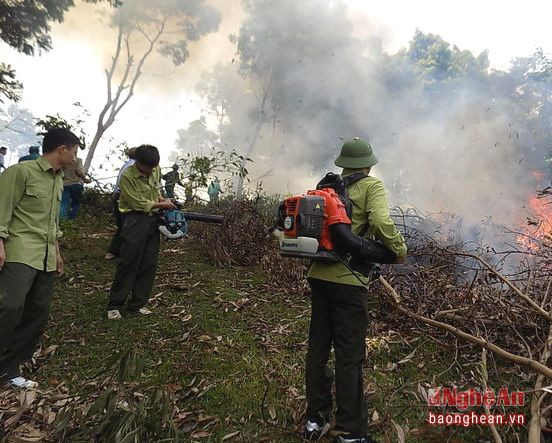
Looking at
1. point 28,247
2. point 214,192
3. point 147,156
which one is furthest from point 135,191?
point 214,192

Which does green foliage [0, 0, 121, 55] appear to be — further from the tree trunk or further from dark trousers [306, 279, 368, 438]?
dark trousers [306, 279, 368, 438]

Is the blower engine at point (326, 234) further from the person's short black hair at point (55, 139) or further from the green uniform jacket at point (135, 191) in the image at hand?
the green uniform jacket at point (135, 191)

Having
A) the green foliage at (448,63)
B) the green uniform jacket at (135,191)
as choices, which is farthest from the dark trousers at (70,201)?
the green foliage at (448,63)

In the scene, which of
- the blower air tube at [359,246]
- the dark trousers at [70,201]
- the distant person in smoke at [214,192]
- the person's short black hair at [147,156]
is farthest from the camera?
the distant person in smoke at [214,192]

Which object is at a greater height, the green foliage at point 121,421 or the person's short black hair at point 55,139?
the person's short black hair at point 55,139

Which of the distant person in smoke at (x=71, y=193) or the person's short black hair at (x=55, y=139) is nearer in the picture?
the person's short black hair at (x=55, y=139)

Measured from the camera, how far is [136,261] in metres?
4.18

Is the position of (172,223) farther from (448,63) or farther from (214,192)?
(448,63)

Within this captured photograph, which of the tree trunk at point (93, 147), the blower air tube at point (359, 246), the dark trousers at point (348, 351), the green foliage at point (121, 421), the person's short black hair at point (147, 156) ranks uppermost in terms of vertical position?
the tree trunk at point (93, 147)

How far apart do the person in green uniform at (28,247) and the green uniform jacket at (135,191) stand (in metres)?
0.96

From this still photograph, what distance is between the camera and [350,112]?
73.9 ft

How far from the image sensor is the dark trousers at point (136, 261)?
4.14 m

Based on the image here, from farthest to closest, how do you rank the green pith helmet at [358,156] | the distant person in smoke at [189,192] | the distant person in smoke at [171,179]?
the distant person in smoke at [189,192] < the distant person in smoke at [171,179] < the green pith helmet at [358,156]

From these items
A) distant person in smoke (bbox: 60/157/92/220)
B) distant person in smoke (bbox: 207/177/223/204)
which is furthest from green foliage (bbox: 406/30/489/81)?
distant person in smoke (bbox: 60/157/92/220)
